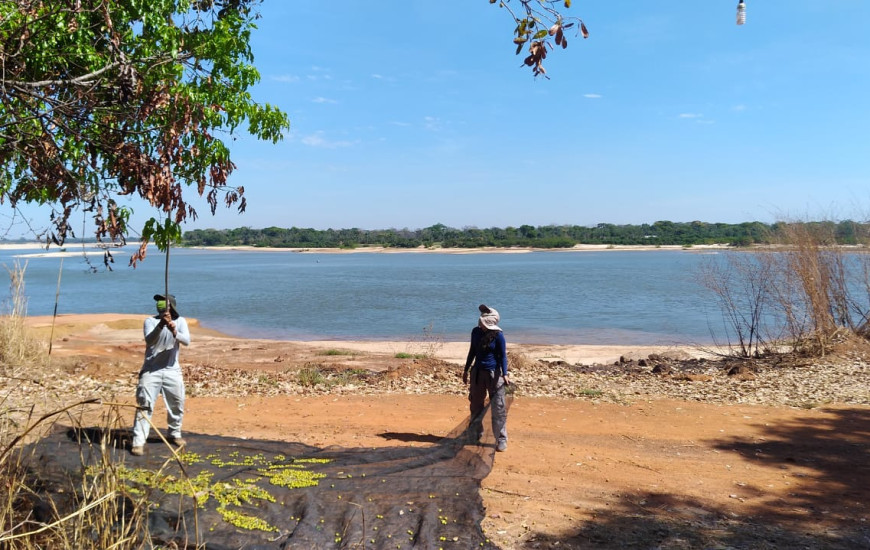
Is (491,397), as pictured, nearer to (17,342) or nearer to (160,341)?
(160,341)

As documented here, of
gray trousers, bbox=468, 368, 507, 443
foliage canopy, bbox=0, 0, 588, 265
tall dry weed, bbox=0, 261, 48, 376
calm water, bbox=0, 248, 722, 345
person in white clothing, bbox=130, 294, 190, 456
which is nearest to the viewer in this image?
foliage canopy, bbox=0, 0, 588, 265

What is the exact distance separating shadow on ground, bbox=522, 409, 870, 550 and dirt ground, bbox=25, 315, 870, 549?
0.02 m

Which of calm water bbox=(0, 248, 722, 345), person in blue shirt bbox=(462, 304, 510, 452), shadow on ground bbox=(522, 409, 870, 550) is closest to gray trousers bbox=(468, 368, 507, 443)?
person in blue shirt bbox=(462, 304, 510, 452)

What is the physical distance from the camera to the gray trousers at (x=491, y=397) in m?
7.46

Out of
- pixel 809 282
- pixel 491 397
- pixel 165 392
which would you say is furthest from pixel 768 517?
pixel 809 282

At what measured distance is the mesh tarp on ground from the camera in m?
4.55

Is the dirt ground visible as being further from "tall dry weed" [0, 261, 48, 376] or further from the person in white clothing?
the person in white clothing

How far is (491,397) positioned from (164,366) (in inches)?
140

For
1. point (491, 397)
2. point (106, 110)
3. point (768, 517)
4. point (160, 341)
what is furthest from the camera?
point (491, 397)

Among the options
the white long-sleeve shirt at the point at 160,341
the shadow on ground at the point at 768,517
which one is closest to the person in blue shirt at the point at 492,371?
the shadow on ground at the point at 768,517

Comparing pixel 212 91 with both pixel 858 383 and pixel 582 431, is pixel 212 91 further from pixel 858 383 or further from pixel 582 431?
pixel 858 383

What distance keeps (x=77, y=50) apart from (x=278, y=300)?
122 ft

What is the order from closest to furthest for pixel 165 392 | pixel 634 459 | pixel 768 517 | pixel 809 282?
1. pixel 768 517
2. pixel 165 392
3. pixel 634 459
4. pixel 809 282

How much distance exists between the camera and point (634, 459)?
305 inches
